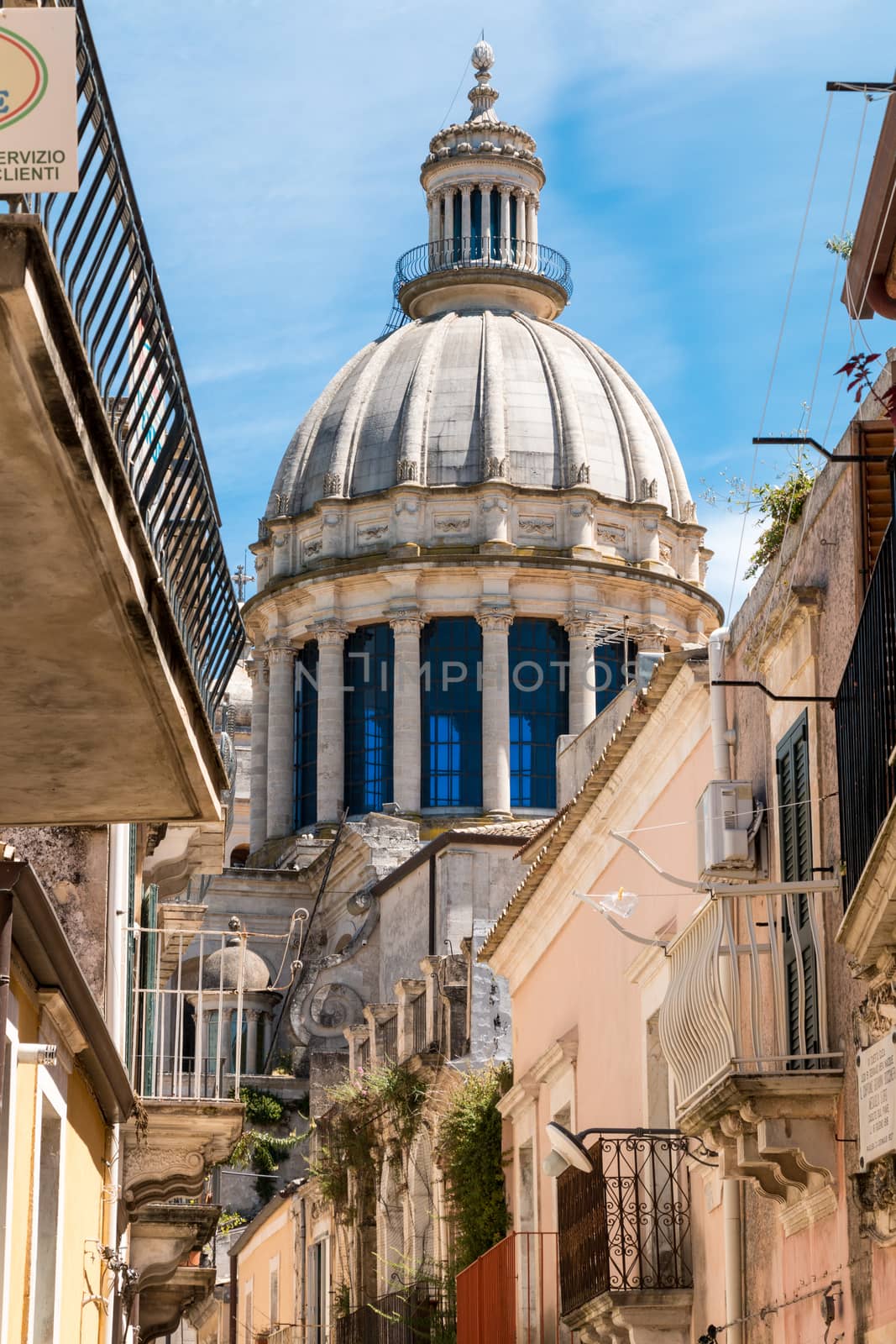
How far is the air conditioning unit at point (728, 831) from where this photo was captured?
1180 cm

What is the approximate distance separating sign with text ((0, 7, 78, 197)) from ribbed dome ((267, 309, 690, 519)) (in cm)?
5035

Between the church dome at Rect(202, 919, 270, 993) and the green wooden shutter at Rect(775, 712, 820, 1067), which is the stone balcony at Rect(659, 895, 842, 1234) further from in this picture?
the church dome at Rect(202, 919, 270, 993)

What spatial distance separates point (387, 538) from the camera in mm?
55281

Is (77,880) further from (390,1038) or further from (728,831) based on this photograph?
(390,1038)

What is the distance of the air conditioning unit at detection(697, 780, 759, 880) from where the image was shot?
1180cm

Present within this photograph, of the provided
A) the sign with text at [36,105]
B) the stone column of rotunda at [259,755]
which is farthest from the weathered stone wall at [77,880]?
the stone column of rotunda at [259,755]

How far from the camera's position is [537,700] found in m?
54.6

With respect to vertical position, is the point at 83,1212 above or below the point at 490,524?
below

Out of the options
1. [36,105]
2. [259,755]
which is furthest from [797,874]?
[259,755]

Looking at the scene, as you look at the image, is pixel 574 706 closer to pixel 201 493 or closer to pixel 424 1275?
pixel 424 1275

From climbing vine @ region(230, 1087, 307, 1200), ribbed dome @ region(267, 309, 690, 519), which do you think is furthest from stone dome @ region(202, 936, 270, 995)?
ribbed dome @ region(267, 309, 690, 519)

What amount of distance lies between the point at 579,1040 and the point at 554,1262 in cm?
182

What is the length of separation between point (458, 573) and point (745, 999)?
139 ft

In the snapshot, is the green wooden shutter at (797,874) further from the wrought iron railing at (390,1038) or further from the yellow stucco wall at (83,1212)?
the wrought iron railing at (390,1038)
